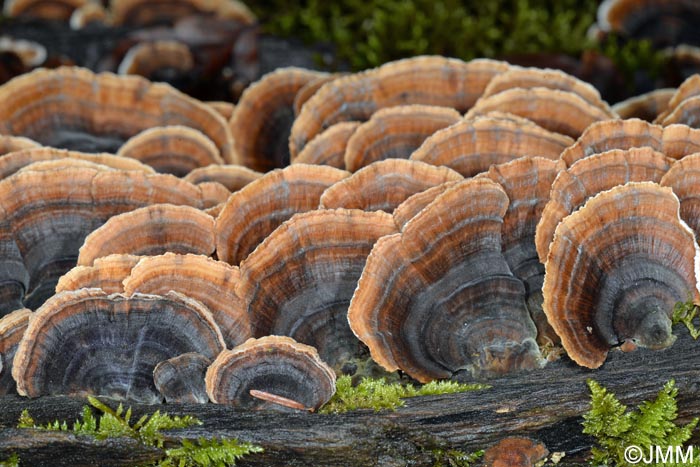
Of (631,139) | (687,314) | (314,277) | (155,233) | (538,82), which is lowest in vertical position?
(687,314)

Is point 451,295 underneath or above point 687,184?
underneath

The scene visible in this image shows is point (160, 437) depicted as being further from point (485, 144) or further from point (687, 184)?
point (687, 184)

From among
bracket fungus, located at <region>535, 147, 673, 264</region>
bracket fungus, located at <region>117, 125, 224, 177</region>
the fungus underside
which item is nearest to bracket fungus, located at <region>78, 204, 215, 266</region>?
the fungus underside

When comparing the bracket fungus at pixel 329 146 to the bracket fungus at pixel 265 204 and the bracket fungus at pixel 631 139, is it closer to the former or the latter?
the bracket fungus at pixel 265 204

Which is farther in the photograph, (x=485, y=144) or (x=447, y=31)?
(x=447, y=31)

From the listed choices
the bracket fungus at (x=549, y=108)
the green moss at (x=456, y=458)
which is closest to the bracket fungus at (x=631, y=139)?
the bracket fungus at (x=549, y=108)

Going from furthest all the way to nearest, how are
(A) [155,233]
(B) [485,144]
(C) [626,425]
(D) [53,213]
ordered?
(B) [485,144]
(D) [53,213]
(A) [155,233]
(C) [626,425]

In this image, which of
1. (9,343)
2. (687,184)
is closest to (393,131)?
(687,184)

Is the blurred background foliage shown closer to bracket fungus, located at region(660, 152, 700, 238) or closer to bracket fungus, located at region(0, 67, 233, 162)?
bracket fungus, located at region(0, 67, 233, 162)
